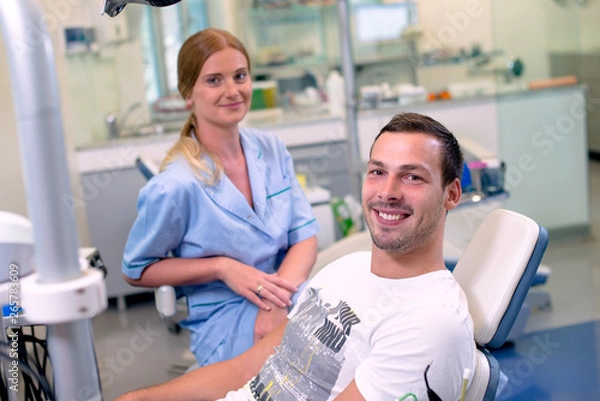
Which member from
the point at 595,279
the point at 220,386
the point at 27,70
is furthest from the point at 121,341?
the point at 27,70

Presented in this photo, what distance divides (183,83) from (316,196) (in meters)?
0.97

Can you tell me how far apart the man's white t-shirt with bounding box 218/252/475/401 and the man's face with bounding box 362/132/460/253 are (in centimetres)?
8

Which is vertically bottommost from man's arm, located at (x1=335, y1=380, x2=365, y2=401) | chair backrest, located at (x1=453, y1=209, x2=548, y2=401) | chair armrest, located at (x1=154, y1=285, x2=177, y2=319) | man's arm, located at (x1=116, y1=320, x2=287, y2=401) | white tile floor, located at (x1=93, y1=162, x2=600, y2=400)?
white tile floor, located at (x1=93, y1=162, x2=600, y2=400)

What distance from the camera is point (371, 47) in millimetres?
4352

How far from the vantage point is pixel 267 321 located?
1925mm

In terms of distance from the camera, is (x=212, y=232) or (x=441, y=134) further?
(x=212, y=232)

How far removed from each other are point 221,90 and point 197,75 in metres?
0.08

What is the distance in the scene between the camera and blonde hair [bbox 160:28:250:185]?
195 centimetres

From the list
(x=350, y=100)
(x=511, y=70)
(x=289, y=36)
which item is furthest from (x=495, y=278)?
(x=289, y=36)

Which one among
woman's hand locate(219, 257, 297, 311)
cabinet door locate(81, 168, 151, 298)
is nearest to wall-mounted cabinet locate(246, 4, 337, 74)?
cabinet door locate(81, 168, 151, 298)

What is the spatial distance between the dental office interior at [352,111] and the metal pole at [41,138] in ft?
7.46

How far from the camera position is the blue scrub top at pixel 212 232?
1.91 meters

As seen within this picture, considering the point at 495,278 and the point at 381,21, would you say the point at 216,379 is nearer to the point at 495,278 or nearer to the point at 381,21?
the point at 495,278

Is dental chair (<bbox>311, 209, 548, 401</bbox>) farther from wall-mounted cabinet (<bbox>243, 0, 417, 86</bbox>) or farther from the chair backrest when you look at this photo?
wall-mounted cabinet (<bbox>243, 0, 417, 86</bbox>)
